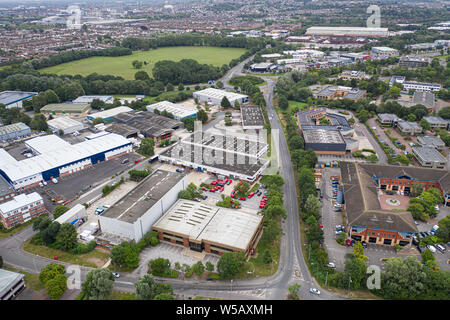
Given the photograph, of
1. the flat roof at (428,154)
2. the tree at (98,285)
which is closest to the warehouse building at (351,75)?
the flat roof at (428,154)

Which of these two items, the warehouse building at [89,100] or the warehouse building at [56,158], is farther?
the warehouse building at [89,100]

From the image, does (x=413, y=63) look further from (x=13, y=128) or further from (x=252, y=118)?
(x=13, y=128)

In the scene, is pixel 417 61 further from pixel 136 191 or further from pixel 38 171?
pixel 38 171

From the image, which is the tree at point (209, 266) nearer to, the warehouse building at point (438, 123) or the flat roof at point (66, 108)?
the warehouse building at point (438, 123)

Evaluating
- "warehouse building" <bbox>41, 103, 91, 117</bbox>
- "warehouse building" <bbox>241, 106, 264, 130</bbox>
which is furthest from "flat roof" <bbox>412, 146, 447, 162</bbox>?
"warehouse building" <bbox>41, 103, 91, 117</bbox>

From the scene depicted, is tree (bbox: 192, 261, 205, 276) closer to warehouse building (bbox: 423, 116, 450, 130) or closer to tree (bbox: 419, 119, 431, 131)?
tree (bbox: 419, 119, 431, 131)

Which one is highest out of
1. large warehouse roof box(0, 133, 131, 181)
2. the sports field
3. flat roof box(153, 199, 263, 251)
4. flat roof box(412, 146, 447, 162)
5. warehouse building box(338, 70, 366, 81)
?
the sports field

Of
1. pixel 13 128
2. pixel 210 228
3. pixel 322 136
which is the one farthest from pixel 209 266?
pixel 13 128
